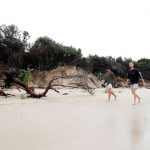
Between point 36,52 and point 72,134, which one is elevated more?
point 36,52

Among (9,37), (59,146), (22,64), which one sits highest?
(9,37)

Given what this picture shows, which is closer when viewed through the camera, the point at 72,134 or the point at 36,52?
the point at 72,134

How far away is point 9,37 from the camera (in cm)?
4106

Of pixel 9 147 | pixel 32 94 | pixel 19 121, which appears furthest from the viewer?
pixel 32 94

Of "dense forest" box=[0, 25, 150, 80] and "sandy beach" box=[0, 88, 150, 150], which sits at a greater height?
"dense forest" box=[0, 25, 150, 80]

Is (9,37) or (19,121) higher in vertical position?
(9,37)

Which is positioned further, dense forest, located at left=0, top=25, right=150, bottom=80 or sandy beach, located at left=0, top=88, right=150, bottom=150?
dense forest, located at left=0, top=25, right=150, bottom=80

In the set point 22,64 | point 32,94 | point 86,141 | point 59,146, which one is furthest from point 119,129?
point 22,64

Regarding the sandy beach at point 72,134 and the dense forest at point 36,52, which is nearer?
the sandy beach at point 72,134

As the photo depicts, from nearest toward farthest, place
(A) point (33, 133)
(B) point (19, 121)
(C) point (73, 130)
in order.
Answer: (A) point (33, 133), (C) point (73, 130), (B) point (19, 121)

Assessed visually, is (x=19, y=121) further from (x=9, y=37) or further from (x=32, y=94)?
(x=9, y=37)

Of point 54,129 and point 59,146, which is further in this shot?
point 54,129

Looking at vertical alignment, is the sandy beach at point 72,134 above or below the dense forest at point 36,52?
below

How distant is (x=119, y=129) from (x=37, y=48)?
114ft
